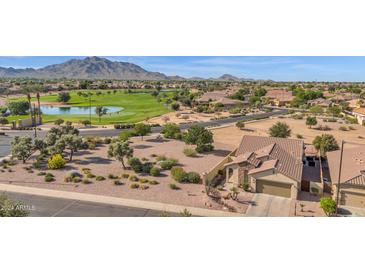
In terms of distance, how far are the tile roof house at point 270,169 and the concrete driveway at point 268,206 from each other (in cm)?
85

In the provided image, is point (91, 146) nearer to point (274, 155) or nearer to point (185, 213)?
point (274, 155)

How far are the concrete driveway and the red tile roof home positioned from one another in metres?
2.34

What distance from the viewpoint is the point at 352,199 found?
2703 cm

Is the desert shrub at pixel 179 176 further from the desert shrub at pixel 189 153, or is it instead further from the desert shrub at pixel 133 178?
the desert shrub at pixel 189 153

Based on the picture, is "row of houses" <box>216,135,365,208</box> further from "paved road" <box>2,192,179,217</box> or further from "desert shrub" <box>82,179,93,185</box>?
"desert shrub" <box>82,179,93,185</box>

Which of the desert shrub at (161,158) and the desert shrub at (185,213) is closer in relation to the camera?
the desert shrub at (185,213)

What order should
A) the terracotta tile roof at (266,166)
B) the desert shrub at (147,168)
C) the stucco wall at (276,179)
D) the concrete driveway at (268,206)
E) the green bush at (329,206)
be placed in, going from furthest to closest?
the desert shrub at (147,168), the terracotta tile roof at (266,166), the stucco wall at (276,179), the concrete driveway at (268,206), the green bush at (329,206)

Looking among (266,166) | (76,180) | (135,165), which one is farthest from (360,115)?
(76,180)

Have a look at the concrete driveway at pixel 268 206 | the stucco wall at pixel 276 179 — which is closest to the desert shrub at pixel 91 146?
the stucco wall at pixel 276 179

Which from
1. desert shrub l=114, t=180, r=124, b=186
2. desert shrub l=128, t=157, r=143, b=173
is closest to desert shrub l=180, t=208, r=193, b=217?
desert shrub l=114, t=180, r=124, b=186

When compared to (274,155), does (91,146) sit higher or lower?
lower

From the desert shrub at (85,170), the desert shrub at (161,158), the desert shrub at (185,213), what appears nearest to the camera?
the desert shrub at (185,213)

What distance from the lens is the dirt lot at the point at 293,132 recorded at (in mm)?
54266

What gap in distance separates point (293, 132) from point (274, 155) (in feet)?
101
